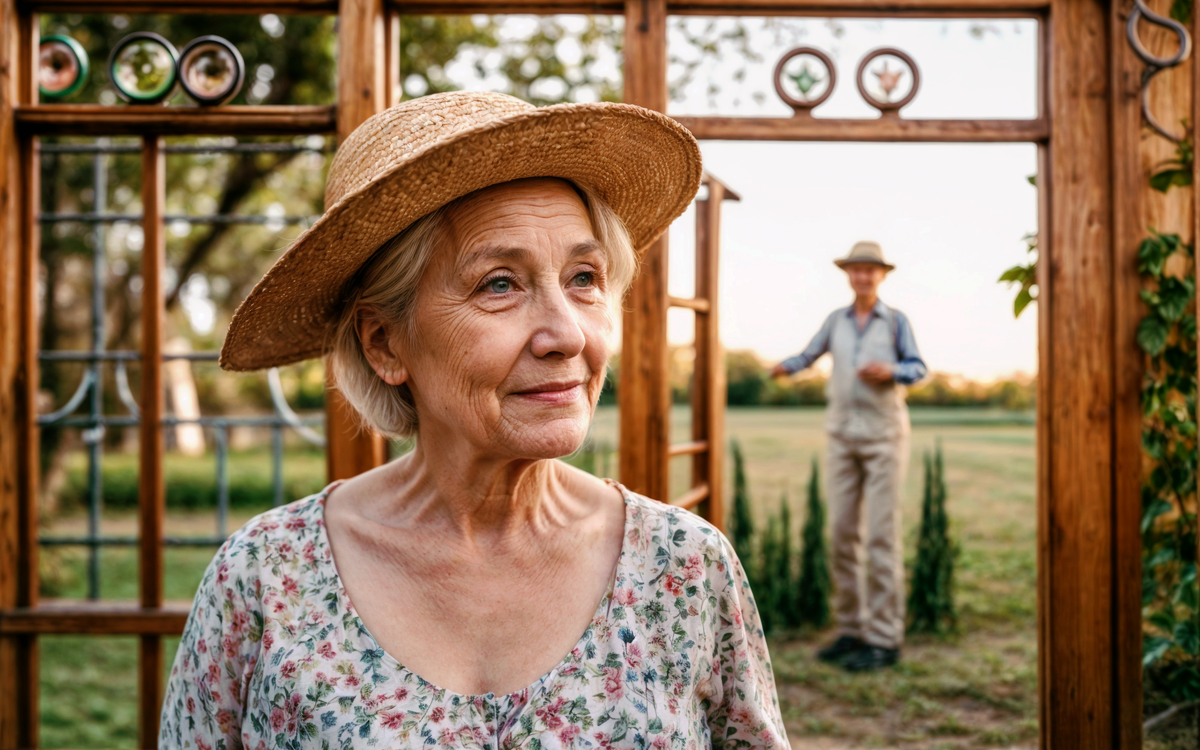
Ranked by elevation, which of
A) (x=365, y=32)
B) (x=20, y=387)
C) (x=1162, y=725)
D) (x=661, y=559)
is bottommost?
(x=1162, y=725)

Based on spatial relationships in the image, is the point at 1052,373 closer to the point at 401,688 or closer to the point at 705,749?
the point at 705,749

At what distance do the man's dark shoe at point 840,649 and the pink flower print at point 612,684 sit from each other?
9.07ft

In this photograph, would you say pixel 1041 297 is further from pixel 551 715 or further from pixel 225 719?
pixel 225 719

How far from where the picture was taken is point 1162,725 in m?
2.41

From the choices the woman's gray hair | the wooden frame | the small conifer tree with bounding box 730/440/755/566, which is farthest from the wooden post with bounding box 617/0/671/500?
the small conifer tree with bounding box 730/440/755/566

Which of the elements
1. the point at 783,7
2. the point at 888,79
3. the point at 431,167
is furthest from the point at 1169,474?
the point at 431,167

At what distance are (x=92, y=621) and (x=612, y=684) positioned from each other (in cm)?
194

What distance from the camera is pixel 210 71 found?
2.33 m

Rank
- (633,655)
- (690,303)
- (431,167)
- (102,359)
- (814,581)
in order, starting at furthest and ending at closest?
(814,581) < (102,359) < (690,303) < (633,655) < (431,167)

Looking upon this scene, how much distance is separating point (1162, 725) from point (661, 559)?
6.85ft

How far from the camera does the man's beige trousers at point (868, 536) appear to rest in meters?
3.62

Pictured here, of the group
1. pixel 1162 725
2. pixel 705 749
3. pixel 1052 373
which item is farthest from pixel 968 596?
pixel 705 749

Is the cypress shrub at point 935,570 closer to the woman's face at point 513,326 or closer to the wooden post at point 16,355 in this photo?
the woman's face at point 513,326

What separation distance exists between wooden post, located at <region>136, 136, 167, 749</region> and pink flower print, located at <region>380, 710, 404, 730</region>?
1.63 metres
